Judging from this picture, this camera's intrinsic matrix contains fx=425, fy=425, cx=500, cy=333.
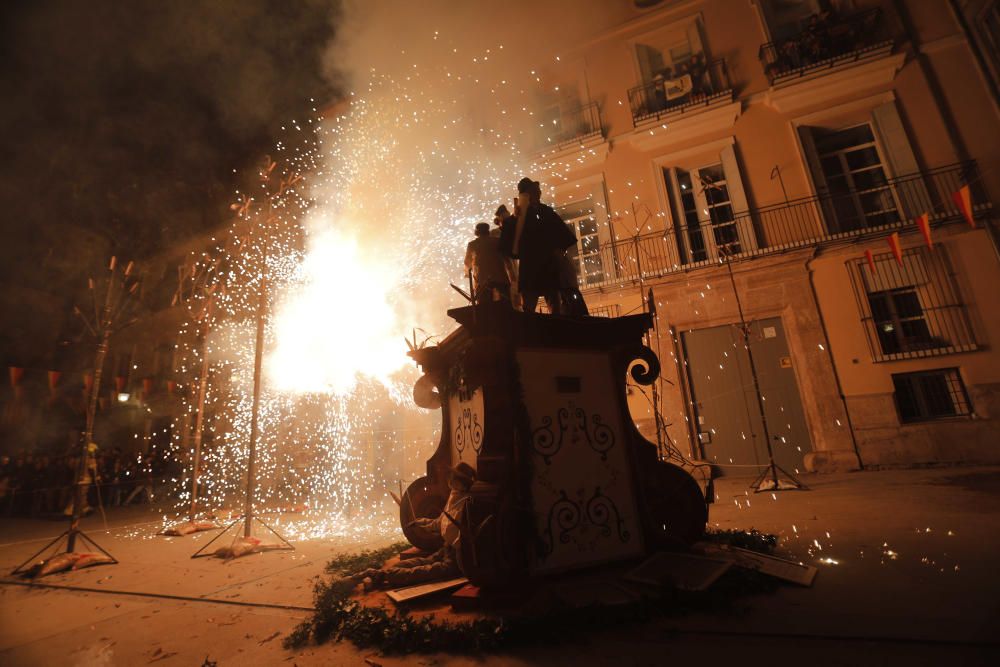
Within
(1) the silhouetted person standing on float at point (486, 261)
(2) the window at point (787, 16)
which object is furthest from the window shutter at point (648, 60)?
(1) the silhouetted person standing on float at point (486, 261)

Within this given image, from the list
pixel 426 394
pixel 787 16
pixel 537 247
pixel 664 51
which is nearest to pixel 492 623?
pixel 426 394

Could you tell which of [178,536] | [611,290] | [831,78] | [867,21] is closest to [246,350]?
[178,536]

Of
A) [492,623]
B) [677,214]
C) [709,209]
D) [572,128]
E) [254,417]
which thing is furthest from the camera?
[572,128]

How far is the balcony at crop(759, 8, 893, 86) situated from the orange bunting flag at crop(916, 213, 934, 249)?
4.38 m

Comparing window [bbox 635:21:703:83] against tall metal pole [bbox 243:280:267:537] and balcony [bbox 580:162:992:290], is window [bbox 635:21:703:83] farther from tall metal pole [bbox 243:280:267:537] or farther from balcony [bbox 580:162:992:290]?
tall metal pole [bbox 243:280:267:537]

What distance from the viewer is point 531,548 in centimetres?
283

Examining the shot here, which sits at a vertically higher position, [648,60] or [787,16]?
[648,60]

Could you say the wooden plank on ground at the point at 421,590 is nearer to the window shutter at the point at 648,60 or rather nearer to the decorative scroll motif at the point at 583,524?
the decorative scroll motif at the point at 583,524

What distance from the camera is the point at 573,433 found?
10.6 feet

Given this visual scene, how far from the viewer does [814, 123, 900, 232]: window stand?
992cm

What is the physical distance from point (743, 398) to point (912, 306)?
152 inches

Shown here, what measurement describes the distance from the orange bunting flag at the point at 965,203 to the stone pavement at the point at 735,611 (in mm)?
5568

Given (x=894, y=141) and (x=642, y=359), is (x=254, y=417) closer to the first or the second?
(x=642, y=359)

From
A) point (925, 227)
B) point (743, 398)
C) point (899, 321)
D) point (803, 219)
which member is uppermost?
point (803, 219)
